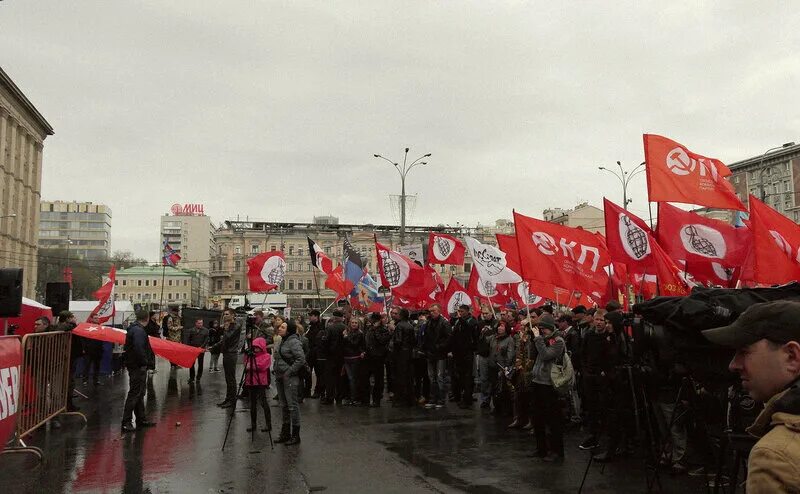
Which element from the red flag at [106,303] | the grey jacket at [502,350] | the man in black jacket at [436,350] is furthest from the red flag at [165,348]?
the grey jacket at [502,350]

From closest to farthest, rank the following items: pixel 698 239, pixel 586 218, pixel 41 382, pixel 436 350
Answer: pixel 41 382 < pixel 698 239 < pixel 436 350 < pixel 586 218

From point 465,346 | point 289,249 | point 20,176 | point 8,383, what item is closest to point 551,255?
point 465,346

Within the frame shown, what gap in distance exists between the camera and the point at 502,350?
1182cm

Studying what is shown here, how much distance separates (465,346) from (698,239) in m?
5.00

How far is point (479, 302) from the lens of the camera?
18953mm

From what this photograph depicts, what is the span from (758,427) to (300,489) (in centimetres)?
580

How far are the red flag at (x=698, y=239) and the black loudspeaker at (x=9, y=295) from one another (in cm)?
995

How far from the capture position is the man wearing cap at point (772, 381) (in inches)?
67.1

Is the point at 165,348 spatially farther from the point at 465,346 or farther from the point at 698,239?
the point at 698,239

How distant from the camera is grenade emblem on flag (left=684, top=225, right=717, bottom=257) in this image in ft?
34.6

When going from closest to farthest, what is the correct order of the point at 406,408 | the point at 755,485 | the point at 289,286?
the point at 755,485, the point at 406,408, the point at 289,286

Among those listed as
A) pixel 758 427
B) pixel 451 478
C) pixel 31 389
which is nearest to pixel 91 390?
pixel 31 389

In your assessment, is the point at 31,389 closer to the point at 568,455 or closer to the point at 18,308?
the point at 18,308

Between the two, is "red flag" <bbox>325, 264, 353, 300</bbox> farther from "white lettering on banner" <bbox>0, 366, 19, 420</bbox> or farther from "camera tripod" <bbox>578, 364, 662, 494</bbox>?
"camera tripod" <bbox>578, 364, 662, 494</bbox>
